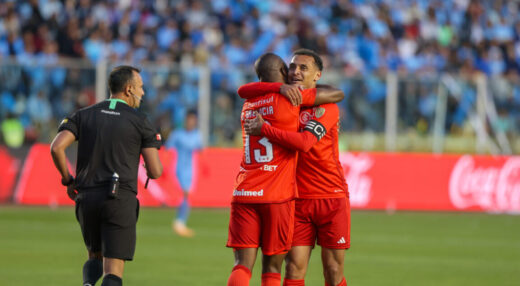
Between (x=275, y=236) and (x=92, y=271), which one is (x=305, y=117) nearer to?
(x=275, y=236)

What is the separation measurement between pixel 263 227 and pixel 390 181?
15.2 meters

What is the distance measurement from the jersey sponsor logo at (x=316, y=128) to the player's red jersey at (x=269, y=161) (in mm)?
112

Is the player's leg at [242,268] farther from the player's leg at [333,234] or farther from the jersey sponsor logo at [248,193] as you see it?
the player's leg at [333,234]

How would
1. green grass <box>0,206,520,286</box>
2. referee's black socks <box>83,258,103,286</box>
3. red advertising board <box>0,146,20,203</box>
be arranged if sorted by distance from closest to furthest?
referee's black socks <box>83,258,103,286</box> → green grass <box>0,206,520,286</box> → red advertising board <box>0,146,20,203</box>

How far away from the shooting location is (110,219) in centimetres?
659

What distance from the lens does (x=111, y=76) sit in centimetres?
676

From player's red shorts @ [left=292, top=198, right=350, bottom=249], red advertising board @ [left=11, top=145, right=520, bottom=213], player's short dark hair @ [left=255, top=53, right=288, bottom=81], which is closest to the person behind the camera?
player's short dark hair @ [left=255, top=53, right=288, bottom=81]

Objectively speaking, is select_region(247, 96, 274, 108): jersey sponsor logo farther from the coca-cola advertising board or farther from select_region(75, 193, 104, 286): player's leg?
the coca-cola advertising board

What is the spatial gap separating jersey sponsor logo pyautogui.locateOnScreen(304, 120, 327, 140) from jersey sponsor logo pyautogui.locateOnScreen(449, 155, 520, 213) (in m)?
15.3

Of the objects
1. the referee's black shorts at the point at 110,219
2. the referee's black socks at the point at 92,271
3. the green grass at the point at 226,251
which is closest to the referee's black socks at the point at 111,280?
the referee's black shorts at the point at 110,219

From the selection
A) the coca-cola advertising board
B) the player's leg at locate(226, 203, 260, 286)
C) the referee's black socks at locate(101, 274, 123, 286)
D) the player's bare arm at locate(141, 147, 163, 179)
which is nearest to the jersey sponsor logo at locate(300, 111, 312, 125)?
the player's leg at locate(226, 203, 260, 286)

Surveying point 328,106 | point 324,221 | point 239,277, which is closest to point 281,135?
point 328,106

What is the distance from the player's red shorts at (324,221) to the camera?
7.14 m

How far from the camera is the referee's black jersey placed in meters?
6.58
